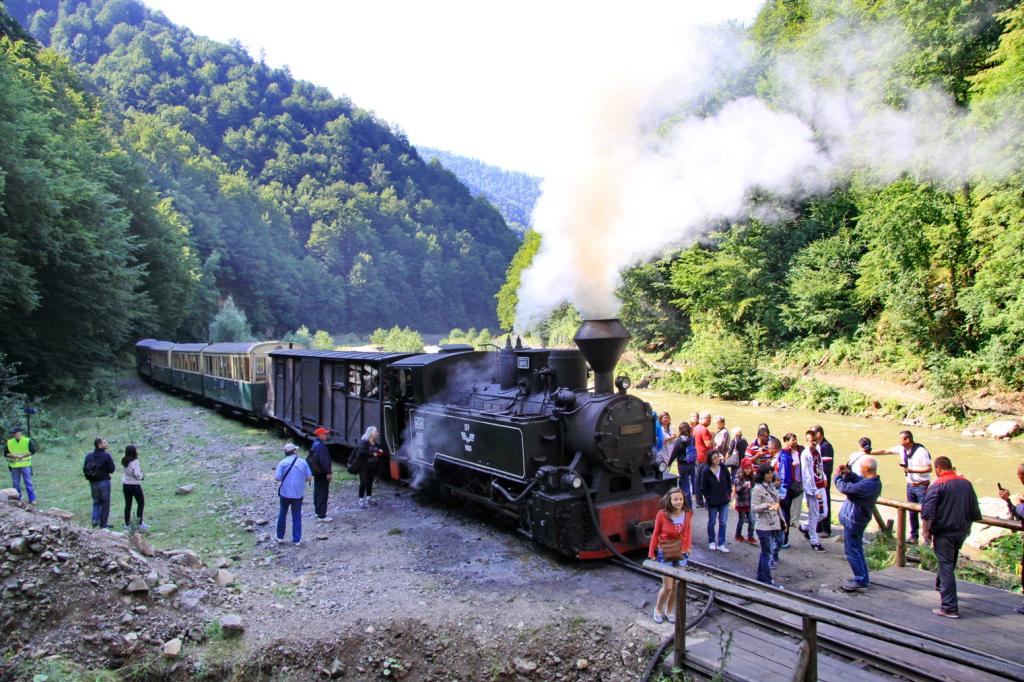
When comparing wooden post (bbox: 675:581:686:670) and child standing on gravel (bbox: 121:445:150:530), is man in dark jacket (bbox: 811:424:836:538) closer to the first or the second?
wooden post (bbox: 675:581:686:670)

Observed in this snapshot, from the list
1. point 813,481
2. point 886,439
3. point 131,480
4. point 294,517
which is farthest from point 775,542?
point 886,439

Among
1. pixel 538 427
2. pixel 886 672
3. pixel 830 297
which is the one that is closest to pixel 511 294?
pixel 830 297

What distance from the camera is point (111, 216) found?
952 inches

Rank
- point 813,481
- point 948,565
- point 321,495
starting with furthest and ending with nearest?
point 321,495
point 813,481
point 948,565

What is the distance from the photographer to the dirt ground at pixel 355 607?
203 inches

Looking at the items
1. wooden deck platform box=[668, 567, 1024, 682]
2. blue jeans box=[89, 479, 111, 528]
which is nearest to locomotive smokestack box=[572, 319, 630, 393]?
wooden deck platform box=[668, 567, 1024, 682]

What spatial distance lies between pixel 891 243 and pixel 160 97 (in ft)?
323

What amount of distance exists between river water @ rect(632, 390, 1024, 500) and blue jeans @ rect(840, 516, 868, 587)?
5.69 m

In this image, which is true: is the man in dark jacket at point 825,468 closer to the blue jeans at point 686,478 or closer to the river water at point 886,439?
the blue jeans at point 686,478

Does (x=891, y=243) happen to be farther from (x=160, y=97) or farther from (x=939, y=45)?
(x=160, y=97)

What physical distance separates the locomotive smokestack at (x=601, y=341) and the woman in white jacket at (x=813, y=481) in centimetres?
260

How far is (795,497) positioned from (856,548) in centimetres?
169

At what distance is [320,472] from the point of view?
8.76 metres

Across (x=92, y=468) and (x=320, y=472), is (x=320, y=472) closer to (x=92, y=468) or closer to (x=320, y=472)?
(x=320, y=472)
